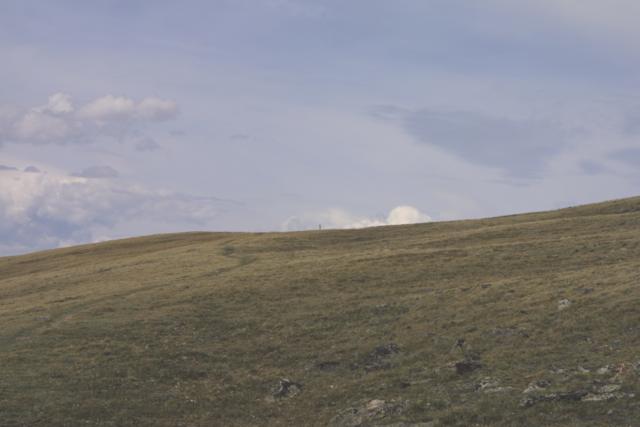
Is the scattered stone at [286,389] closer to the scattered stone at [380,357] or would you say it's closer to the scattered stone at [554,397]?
the scattered stone at [380,357]

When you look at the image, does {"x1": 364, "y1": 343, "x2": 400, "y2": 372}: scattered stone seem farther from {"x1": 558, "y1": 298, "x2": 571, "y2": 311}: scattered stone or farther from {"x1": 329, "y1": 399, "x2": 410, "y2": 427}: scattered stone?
{"x1": 558, "y1": 298, "x2": 571, "y2": 311}: scattered stone

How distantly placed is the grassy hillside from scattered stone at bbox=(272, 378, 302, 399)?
0.10 meters

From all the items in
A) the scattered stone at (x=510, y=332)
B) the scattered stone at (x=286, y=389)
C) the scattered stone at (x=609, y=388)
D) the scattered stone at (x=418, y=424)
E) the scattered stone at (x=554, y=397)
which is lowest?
the scattered stone at (x=418, y=424)

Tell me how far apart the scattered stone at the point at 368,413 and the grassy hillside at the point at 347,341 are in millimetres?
95

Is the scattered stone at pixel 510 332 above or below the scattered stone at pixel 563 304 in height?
below

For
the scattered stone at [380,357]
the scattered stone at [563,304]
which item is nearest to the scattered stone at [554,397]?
the scattered stone at [380,357]

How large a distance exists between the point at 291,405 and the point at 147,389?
7858mm

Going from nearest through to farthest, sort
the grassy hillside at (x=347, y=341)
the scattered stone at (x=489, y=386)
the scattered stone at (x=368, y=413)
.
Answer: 1. the scattered stone at (x=368, y=413)
2. the scattered stone at (x=489, y=386)
3. the grassy hillside at (x=347, y=341)

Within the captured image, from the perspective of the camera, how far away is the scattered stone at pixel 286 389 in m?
32.4

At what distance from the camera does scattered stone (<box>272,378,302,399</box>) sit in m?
32.4

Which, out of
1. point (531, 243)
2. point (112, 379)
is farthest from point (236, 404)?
point (531, 243)

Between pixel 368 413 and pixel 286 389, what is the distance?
625 centimetres

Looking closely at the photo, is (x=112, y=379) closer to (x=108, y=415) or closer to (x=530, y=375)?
(x=108, y=415)

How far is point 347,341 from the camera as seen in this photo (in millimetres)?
39219
